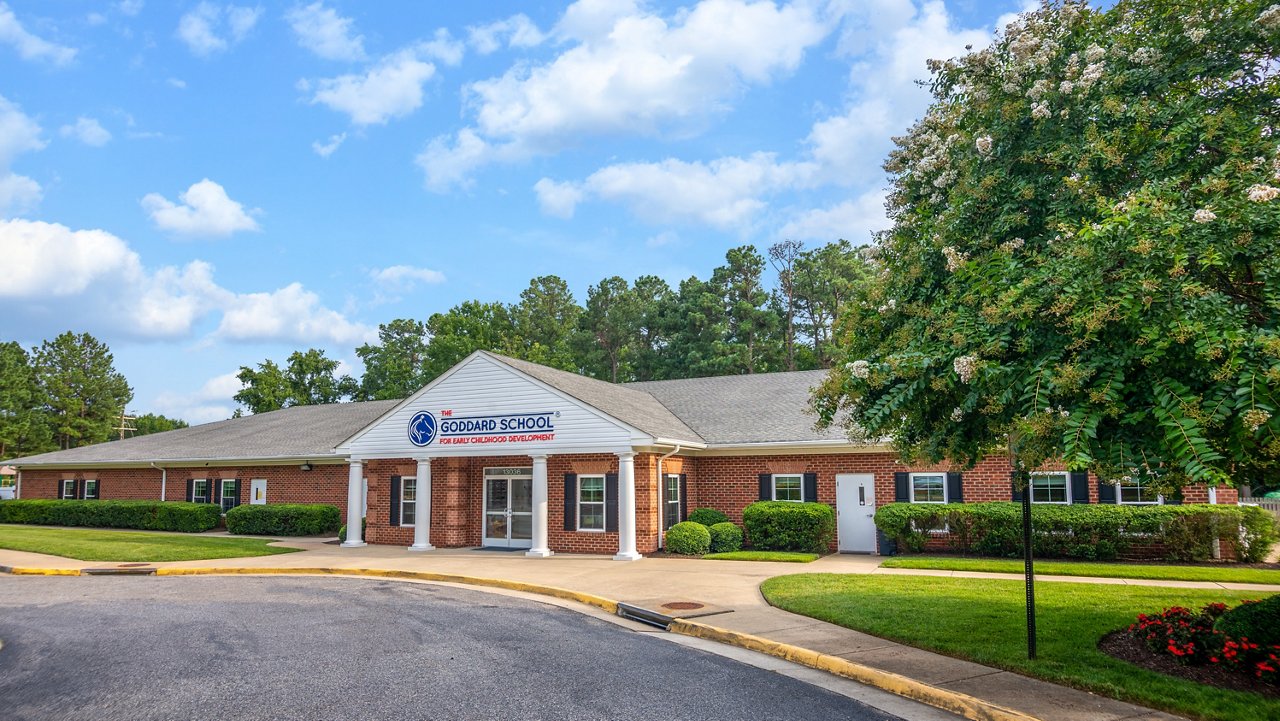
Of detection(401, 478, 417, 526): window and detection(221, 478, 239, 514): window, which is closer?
detection(401, 478, 417, 526): window

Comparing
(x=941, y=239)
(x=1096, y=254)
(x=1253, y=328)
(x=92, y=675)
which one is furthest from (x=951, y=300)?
(x=92, y=675)

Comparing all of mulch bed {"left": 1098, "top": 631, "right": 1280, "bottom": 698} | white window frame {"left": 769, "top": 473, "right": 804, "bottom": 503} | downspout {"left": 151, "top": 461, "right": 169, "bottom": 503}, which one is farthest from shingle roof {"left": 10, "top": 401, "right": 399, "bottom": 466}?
mulch bed {"left": 1098, "top": 631, "right": 1280, "bottom": 698}

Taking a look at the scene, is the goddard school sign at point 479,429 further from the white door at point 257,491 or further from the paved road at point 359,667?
the white door at point 257,491

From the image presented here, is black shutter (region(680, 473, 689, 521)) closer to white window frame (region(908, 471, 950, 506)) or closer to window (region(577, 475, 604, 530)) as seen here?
window (region(577, 475, 604, 530))

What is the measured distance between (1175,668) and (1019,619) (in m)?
2.58

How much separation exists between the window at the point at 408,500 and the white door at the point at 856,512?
1201cm

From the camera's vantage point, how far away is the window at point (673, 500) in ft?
71.6

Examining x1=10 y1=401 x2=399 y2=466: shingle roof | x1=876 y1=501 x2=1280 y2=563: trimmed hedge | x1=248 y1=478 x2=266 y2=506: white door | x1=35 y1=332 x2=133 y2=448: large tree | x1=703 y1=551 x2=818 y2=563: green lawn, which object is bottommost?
x1=703 y1=551 x2=818 y2=563: green lawn

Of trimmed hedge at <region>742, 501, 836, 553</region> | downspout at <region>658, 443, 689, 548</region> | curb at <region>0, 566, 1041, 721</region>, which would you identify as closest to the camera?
curb at <region>0, 566, 1041, 721</region>

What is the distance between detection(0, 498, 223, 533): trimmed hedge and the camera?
28719mm

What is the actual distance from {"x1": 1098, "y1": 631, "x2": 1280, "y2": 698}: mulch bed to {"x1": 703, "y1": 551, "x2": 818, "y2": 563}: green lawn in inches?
376

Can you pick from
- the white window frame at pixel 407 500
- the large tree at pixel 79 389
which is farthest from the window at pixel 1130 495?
the large tree at pixel 79 389

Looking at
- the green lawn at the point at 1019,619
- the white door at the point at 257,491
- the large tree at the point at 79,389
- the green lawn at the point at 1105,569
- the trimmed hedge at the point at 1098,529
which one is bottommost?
the green lawn at the point at 1105,569

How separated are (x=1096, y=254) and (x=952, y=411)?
89.9 inches
